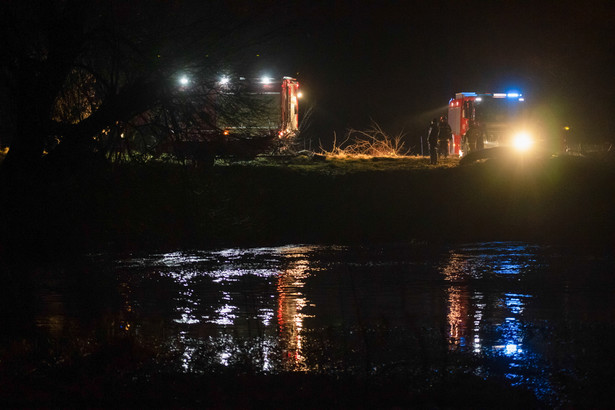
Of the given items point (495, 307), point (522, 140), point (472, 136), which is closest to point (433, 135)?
point (472, 136)

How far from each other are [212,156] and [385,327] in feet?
11.4

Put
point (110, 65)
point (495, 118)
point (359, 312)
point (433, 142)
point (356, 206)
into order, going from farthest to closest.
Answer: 1. point (495, 118)
2. point (433, 142)
3. point (356, 206)
4. point (110, 65)
5. point (359, 312)

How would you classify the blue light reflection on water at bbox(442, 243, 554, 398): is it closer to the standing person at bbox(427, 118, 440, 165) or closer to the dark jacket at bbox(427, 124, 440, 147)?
the standing person at bbox(427, 118, 440, 165)

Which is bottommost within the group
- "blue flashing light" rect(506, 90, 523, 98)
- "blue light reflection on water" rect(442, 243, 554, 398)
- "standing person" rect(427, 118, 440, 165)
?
"blue light reflection on water" rect(442, 243, 554, 398)

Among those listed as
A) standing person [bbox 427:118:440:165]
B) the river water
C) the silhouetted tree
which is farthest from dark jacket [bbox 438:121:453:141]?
the silhouetted tree

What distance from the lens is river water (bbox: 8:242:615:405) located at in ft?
24.9

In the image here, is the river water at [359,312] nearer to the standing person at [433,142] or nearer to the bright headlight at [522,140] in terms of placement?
the standing person at [433,142]

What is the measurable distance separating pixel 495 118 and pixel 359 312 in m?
20.8

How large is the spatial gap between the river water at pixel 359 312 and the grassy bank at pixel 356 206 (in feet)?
5.96

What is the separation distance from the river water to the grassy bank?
5.96ft

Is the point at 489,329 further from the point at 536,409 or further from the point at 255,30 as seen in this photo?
the point at 255,30

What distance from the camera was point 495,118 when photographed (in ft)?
97.7

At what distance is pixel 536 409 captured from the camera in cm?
625

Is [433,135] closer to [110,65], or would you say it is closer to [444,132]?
[444,132]
